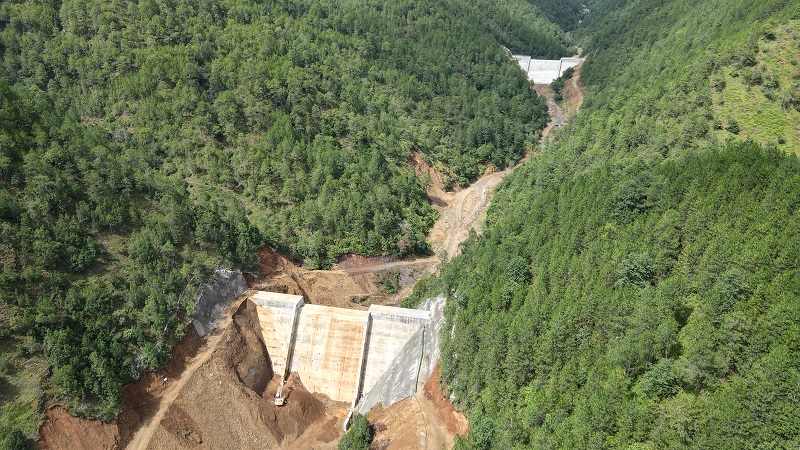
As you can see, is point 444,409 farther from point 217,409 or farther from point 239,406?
point 217,409

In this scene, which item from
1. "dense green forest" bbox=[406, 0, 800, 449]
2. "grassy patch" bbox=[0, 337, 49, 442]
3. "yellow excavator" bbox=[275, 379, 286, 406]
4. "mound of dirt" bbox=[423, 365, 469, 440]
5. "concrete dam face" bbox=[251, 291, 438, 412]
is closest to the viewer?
"dense green forest" bbox=[406, 0, 800, 449]

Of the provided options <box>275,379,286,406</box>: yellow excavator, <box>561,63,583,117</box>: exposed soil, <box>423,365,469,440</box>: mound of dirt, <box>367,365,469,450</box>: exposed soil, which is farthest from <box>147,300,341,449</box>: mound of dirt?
<box>561,63,583,117</box>: exposed soil

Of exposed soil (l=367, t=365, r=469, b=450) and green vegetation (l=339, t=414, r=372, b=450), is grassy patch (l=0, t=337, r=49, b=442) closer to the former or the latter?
green vegetation (l=339, t=414, r=372, b=450)

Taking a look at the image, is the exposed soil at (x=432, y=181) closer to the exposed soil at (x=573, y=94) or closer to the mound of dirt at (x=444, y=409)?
the exposed soil at (x=573, y=94)

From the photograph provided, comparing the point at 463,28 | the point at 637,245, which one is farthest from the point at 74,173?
the point at 463,28

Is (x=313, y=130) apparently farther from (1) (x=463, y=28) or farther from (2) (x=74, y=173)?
(1) (x=463, y=28)

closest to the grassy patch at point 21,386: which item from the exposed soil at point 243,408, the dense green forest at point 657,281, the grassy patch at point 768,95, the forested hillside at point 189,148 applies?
the forested hillside at point 189,148
